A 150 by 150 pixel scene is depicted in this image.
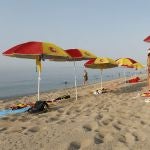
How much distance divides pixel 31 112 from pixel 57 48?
3.11m

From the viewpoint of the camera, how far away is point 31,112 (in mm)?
9977

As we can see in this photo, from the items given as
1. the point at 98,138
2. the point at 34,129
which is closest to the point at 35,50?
the point at 34,129

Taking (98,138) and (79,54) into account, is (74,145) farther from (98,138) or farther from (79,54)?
(79,54)

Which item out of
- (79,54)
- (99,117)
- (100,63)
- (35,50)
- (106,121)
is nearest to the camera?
(106,121)

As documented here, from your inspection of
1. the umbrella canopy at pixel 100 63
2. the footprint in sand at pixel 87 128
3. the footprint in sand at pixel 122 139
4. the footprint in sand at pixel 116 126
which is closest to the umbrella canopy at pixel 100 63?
the umbrella canopy at pixel 100 63

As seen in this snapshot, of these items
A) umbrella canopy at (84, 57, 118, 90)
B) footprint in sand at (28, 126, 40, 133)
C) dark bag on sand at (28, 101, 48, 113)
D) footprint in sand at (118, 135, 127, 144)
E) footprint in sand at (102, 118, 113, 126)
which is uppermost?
umbrella canopy at (84, 57, 118, 90)

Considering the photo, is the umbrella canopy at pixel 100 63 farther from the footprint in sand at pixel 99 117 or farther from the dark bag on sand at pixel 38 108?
the footprint in sand at pixel 99 117

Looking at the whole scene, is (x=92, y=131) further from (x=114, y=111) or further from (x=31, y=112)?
(x=31, y=112)

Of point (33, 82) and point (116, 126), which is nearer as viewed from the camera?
point (116, 126)

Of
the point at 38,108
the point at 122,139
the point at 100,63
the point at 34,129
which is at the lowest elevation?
the point at 122,139

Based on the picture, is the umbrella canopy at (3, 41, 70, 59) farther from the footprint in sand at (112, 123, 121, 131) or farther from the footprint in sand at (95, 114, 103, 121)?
the footprint in sand at (112, 123, 121, 131)

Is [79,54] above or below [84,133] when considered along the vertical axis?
above

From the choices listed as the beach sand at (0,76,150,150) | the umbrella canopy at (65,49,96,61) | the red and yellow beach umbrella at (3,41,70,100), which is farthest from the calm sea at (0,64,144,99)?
the beach sand at (0,76,150,150)

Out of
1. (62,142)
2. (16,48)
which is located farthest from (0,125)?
(16,48)
